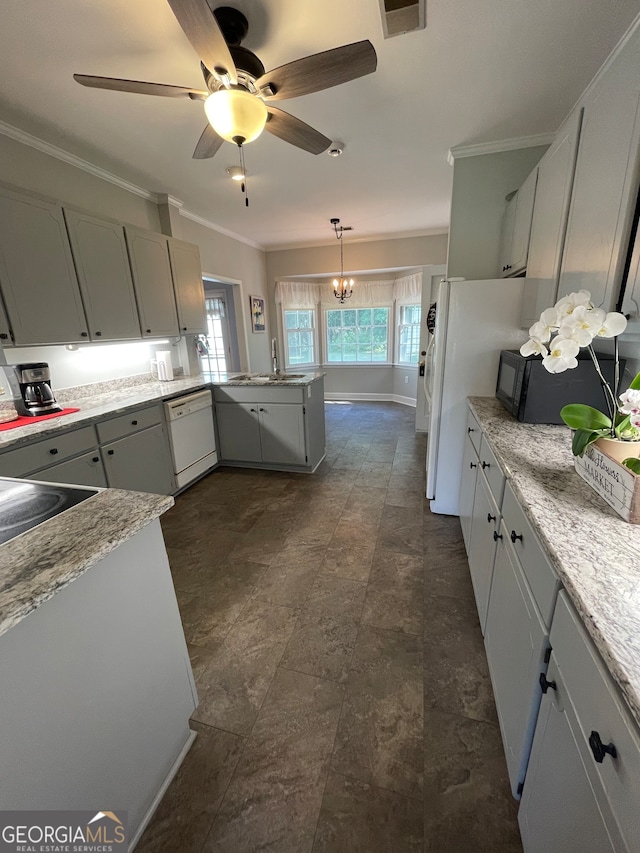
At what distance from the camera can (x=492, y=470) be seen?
4.80 ft

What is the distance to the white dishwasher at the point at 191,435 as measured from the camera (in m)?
2.90

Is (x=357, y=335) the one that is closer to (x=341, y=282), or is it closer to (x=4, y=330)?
(x=341, y=282)

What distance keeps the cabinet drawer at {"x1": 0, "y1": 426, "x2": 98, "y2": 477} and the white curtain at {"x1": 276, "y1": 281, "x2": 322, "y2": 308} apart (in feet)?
14.6

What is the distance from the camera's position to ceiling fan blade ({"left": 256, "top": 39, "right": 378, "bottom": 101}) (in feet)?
4.11

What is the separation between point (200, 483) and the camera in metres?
3.30

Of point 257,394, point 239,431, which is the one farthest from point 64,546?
point 239,431

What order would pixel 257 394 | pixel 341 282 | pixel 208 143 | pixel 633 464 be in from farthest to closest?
pixel 341 282 < pixel 257 394 < pixel 208 143 < pixel 633 464

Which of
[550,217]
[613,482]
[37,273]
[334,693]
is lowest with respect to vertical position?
[334,693]

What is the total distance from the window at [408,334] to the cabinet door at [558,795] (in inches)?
219

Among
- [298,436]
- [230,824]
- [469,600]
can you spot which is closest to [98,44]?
[298,436]

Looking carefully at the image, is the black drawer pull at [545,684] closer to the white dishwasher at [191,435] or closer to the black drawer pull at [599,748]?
the black drawer pull at [599,748]

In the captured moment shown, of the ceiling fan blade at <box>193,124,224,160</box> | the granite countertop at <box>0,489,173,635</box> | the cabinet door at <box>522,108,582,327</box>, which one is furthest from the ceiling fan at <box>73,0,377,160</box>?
the granite countertop at <box>0,489,173,635</box>

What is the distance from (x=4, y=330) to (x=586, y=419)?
115 inches

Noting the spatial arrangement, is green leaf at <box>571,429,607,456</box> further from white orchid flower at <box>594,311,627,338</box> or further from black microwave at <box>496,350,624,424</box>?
black microwave at <box>496,350,624,424</box>
